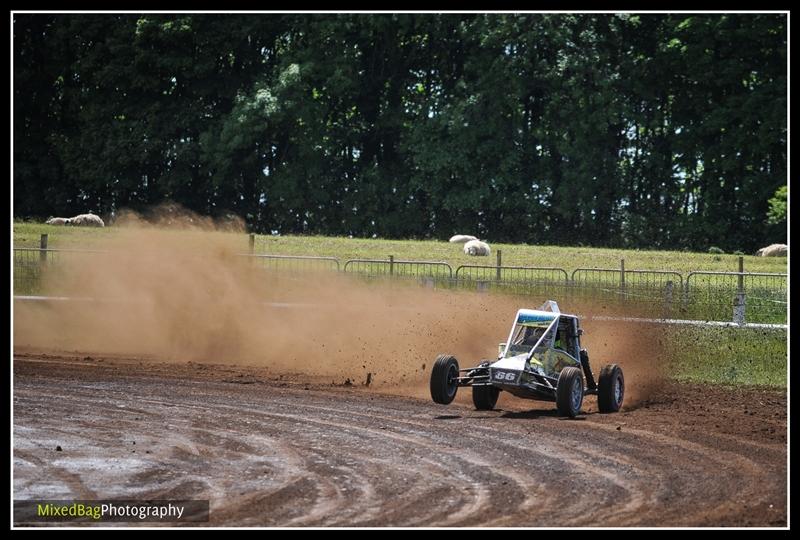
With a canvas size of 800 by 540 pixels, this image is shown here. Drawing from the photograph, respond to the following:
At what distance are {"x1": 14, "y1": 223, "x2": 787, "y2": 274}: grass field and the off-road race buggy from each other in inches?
785

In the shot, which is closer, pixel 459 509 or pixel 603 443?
Result: pixel 459 509

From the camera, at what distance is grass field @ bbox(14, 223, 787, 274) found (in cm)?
3903

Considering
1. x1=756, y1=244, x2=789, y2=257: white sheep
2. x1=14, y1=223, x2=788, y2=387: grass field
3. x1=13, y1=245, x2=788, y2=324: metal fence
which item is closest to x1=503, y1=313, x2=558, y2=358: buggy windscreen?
x1=13, y1=245, x2=788, y2=324: metal fence

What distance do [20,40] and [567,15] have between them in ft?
88.3

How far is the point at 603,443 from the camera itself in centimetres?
1405

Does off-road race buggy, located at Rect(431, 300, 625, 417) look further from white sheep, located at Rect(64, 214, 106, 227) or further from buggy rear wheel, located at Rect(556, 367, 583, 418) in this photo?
white sheep, located at Rect(64, 214, 106, 227)

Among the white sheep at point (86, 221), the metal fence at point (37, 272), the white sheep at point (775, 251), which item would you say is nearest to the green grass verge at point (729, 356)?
the metal fence at point (37, 272)

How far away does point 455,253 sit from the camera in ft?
137

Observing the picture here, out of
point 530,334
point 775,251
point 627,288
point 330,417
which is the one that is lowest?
point 330,417

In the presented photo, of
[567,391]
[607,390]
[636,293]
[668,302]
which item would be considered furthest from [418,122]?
[567,391]

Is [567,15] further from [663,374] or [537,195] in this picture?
[663,374]

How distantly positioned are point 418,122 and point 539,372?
3834 cm

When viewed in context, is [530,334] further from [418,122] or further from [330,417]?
[418,122]

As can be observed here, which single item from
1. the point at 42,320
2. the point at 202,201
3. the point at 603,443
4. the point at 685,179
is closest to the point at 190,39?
the point at 202,201
